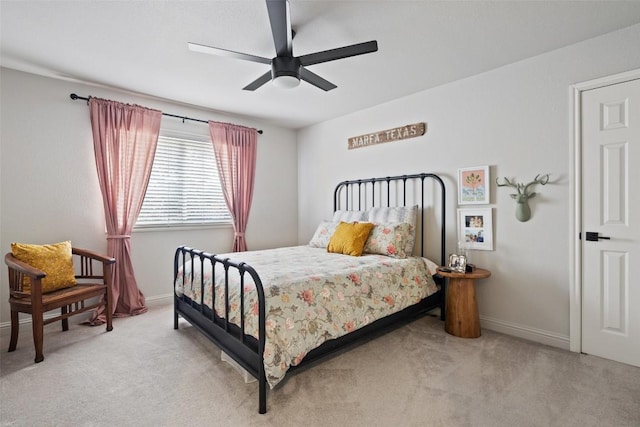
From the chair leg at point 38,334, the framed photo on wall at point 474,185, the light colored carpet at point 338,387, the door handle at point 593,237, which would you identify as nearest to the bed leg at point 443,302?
the light colored carpet at point 338,387

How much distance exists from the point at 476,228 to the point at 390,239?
33.8 inches

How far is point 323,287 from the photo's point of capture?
2.12 meters

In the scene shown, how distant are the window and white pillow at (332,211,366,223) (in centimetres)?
159

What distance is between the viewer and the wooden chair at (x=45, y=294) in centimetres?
233

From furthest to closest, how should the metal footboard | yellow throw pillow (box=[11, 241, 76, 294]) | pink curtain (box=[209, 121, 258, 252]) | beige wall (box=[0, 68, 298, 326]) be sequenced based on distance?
pink curtain (box=[209, 121, 258, 252]), beige wall (box=[0, 68, 298, 326]), yellow throw pillow (box=[11, 241, 76, 294]), the metal footboard

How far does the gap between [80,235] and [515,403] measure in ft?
13.6

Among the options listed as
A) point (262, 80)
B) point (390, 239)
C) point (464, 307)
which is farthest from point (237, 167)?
point (464, 307)

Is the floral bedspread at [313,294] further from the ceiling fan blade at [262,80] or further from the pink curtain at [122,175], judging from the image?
the ceiling fan blade at [262,80]

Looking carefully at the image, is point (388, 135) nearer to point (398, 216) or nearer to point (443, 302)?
point (398, 216)

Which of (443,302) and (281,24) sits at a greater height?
(281,24)

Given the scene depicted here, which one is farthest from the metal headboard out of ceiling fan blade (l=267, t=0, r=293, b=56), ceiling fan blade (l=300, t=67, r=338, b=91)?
ceiling fan blade (l=267, t=0, r=293, b=56)

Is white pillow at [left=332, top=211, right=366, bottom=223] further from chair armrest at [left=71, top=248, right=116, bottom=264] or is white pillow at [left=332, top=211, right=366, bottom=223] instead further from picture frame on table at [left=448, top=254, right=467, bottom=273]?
chair armrest at [left=71, top=248, right=116, bottom=264]

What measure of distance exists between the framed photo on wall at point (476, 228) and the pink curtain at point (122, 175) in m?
3.59

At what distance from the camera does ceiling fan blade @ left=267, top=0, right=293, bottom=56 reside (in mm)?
1607
